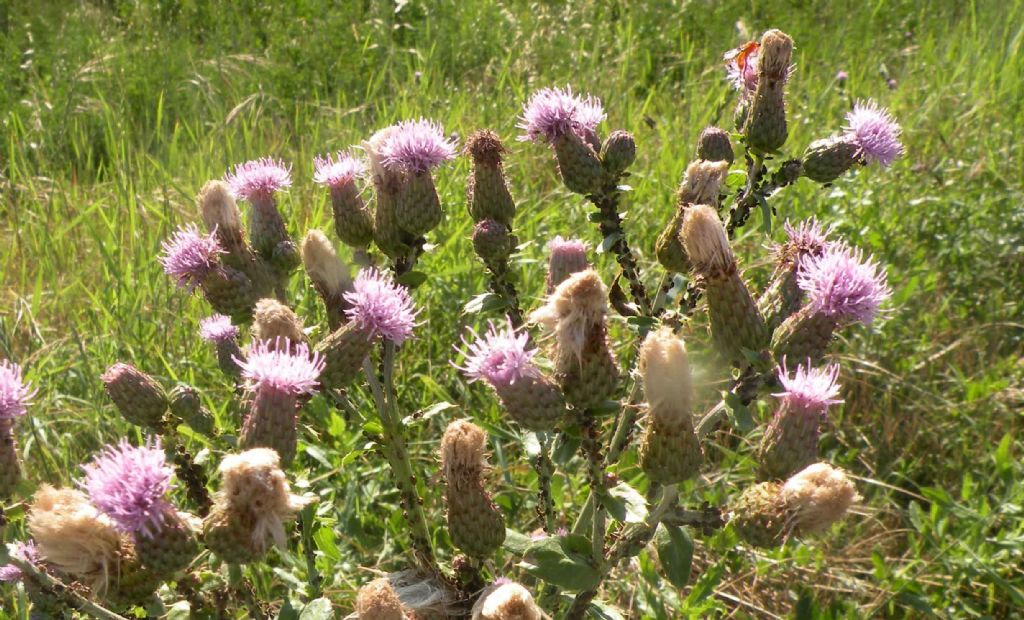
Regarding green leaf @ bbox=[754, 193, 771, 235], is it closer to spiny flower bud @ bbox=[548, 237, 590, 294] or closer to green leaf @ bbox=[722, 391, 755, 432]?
spiny flower bud @ bbox=[548, 237, 590, 294]

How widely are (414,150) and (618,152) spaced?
0.58m

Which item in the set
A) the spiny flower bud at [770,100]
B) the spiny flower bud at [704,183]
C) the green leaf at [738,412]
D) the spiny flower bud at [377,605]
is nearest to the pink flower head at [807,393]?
the green leaf at [738,412]

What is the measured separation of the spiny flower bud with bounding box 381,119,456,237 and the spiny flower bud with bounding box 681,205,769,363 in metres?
0.79

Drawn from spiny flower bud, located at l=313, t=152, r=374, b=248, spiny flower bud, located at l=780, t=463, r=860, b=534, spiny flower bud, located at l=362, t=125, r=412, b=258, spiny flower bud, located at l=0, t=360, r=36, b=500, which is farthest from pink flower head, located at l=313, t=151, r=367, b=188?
spiny flower bud, located at l=780, t=463, r=860, b=534

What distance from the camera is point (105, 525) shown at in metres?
1.78

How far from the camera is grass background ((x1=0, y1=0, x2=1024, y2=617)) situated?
9.94 ft

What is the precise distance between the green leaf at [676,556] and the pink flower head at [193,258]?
4.52 feet

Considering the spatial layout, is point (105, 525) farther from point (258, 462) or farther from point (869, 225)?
point (869, 225)

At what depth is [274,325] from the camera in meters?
2.07

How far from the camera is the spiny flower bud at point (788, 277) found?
222 cm

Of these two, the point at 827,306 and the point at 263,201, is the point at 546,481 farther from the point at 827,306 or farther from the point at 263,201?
the point at 263,201

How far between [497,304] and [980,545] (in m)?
1.84

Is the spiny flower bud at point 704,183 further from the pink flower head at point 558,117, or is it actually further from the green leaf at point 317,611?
the green leaf at point 317,611

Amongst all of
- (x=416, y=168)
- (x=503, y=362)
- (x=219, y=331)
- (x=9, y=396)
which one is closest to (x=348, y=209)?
(x=416, y=168)
